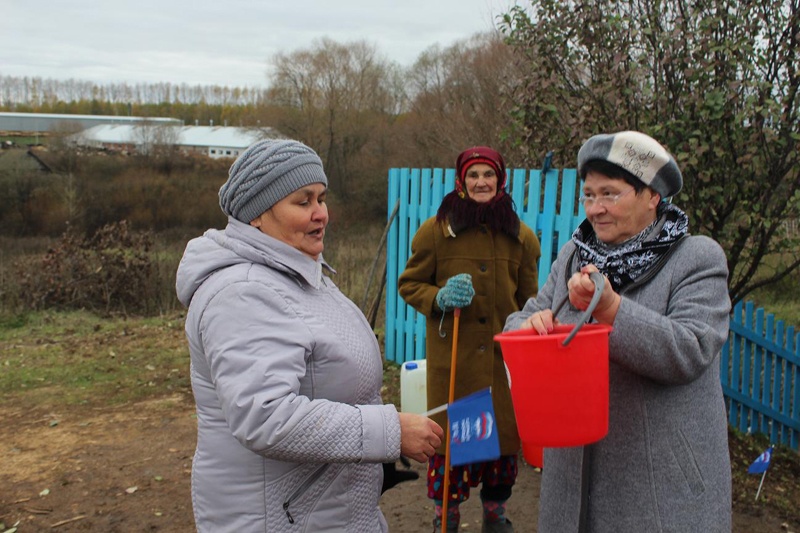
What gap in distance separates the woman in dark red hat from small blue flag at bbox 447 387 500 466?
1297 mm

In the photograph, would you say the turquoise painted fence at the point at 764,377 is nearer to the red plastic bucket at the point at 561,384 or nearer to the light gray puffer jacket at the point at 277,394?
the red plastic bucket at the point at 561,384

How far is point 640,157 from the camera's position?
5.62 feet

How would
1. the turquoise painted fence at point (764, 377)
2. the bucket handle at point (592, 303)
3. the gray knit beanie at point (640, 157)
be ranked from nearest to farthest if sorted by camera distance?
the bucket handle at point (592, 303) → the gray knit beanie at point (640, 157) → the turquoise painted fence at point (764, 377)

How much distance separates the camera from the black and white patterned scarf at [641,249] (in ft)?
5.64

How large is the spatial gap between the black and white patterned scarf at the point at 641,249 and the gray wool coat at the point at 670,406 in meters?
0.03

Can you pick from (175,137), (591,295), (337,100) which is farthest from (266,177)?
(175,137)

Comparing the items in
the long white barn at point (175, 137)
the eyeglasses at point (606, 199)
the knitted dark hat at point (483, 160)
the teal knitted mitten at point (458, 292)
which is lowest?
the teal knitted mitten at point (458, 292)

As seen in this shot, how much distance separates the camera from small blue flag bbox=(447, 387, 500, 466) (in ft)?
5.93

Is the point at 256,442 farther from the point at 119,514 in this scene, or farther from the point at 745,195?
the point at 745,195

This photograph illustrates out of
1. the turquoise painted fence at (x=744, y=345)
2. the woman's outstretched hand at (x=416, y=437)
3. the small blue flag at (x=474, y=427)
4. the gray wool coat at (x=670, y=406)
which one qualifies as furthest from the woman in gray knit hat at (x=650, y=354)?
the turquoise painted fence at (x=744, y=345)

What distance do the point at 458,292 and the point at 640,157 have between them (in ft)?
4.62

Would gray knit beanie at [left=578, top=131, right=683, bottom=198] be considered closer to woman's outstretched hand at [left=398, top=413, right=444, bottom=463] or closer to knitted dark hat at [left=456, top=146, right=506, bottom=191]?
woman's outstretched hand at [left=398, top=413, right=444, bottom=463]

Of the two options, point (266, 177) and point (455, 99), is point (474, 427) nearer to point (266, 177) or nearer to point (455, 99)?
point (266, 177)

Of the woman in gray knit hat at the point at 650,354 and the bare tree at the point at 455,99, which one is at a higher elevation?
the bare tree at the point at 455,99
